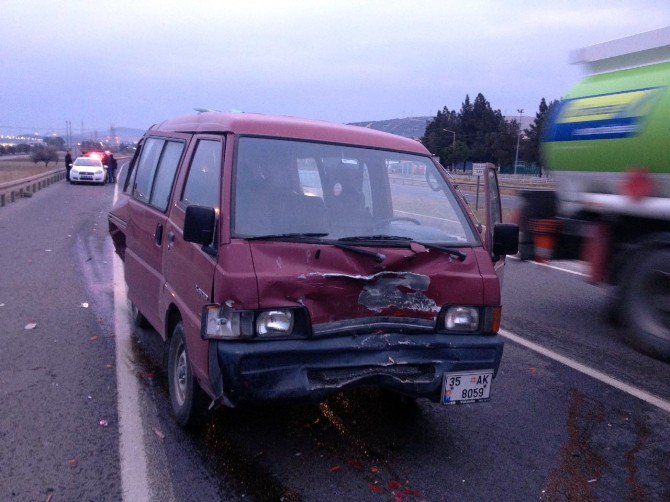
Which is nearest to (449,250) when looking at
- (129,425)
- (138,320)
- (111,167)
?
(129,425)

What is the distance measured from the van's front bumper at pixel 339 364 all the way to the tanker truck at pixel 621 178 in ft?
11.3

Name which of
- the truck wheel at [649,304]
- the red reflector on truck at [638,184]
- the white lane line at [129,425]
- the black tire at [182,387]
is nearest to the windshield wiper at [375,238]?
the black tire at [182,387]

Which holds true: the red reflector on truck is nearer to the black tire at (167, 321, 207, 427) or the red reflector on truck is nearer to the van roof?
the van roof

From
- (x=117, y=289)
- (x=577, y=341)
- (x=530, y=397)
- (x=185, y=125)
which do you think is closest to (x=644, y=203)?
(x=577, y=341)

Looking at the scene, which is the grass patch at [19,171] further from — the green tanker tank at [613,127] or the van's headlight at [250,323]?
the van's headlight at [250,323]

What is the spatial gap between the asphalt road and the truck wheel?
0.21 m

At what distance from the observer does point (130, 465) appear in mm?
4211

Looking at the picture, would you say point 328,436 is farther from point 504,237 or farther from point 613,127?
point 613,127

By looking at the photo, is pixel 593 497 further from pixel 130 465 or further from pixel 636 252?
pixel 636 252

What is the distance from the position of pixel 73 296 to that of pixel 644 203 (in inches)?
265

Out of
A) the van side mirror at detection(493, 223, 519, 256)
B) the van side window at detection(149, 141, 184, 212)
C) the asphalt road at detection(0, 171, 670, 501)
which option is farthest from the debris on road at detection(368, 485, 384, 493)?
the van side window at detection(149, 141, 184, 212)

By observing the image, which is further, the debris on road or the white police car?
the white police car

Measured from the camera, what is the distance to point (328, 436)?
4719 millimetres

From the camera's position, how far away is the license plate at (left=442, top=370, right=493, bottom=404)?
14.2ft
